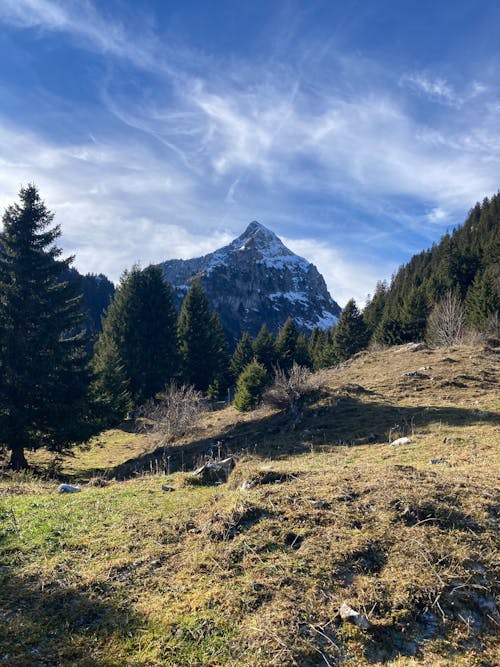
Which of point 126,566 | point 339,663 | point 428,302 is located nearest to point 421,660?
point 339,663

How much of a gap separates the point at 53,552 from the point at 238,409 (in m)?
18.5

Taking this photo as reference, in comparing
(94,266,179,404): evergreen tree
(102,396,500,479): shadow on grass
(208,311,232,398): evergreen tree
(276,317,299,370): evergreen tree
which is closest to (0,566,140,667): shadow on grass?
(102,396,500,479): shadow on grass

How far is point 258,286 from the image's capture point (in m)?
165

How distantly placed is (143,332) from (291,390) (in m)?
21.0

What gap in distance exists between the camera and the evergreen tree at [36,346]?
15617mm

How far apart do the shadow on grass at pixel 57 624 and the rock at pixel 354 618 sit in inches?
77.9

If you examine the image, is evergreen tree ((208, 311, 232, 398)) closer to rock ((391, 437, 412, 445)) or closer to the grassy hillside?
rock ((391, 437, 412, 445))

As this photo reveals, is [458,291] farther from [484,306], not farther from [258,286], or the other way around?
[258,286]

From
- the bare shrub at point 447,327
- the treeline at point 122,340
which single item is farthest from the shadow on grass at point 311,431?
the bare shrub at point 447,327

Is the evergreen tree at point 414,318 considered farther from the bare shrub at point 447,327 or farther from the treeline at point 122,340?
the bare shrub at point 447,327

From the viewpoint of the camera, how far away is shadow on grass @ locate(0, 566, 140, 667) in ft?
10.7

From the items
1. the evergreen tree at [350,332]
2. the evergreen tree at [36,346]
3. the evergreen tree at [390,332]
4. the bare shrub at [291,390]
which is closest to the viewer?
the evergreen tree at [36,346]

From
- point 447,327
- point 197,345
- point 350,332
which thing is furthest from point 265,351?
point 447,327

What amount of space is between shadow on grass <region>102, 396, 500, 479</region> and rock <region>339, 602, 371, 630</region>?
27.1 ft
